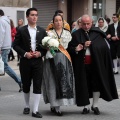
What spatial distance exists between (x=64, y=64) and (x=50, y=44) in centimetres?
47

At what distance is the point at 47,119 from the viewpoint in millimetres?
7605

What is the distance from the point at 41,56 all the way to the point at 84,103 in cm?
112

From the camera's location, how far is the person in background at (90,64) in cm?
776

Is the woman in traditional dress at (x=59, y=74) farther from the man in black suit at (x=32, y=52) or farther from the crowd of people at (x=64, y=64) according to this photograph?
the man in black suit at (x=32, y=52)

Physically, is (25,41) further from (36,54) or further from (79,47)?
(79,47)

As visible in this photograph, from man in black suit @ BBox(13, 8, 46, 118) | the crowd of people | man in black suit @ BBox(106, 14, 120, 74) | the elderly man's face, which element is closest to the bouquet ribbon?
the crowd of people

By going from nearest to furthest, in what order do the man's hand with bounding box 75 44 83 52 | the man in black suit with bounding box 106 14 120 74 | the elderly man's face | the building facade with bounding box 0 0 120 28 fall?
the man's hand with bounding box 75 44 83 52 < the elderly man's face < the man in black suit with bounding box 106 14 120 74 < the building facade with bounding box 0 0 120 28

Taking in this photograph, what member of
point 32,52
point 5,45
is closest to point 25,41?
point 32,52

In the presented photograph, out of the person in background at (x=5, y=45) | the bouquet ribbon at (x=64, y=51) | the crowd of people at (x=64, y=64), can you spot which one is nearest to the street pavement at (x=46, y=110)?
the crowd of people at (x=64, y=64)

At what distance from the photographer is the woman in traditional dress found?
25.3 feet

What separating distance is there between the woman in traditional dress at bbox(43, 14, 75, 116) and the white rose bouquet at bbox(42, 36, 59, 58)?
0.18 ft

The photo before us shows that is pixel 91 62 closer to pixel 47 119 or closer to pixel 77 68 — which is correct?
pixel 77 68

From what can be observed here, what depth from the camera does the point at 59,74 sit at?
770cm

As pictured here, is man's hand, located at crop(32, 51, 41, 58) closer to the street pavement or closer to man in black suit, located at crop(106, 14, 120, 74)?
the street pavement
